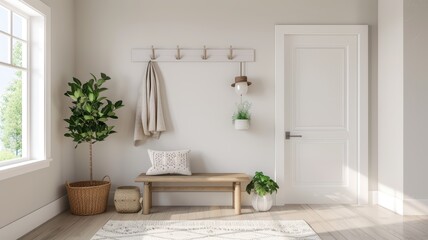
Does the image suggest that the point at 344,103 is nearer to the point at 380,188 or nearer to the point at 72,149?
the point at 380,188

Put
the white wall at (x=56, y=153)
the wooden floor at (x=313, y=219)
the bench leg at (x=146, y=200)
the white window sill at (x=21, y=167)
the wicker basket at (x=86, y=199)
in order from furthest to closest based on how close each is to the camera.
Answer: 1. the bench leg at (x=146, y=200)
2. the wicker basket at (x=86, y=199)
3. the wooden floor at (x=313, y=219)
4. the white wall at (x=56, y=153)
5. the white window sill at (x=21, y=167)

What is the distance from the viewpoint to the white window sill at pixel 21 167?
3.60m

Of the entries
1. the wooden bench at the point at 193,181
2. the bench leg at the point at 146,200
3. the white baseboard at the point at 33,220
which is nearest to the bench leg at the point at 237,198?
the wooden bench at the point at 193,181

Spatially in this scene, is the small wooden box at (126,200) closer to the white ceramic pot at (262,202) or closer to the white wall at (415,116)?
the white ceramic pot at (262,202)

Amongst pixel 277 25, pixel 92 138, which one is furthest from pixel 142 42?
pixel 277 25

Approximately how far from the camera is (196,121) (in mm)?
5359

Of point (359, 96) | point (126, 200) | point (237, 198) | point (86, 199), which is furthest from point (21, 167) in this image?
point (359, 96)

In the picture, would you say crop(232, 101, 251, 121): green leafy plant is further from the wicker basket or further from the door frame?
the wicker basket

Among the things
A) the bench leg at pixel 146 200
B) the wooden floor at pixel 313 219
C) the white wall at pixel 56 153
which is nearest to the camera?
the white wall at pixel 56 153

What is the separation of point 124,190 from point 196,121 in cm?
120

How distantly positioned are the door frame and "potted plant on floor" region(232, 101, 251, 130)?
0.36 metres

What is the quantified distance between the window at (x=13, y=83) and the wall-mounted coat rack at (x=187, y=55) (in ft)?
4.52

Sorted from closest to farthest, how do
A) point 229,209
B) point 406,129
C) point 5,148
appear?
point 5,148
point 406,129
point 229,209

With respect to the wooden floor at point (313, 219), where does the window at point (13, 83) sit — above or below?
above
